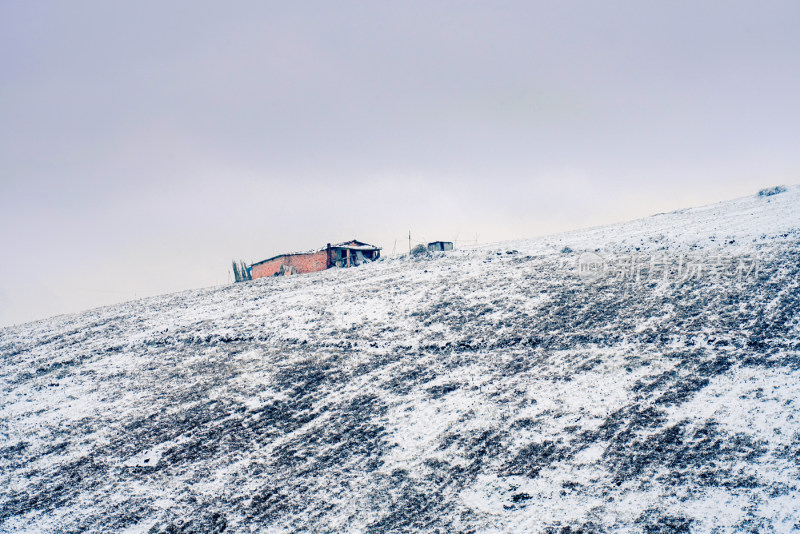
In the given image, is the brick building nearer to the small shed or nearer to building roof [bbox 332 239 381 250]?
building roof [bbox 332 239 381 250]

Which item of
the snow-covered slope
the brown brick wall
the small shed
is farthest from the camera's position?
the brown brick wall

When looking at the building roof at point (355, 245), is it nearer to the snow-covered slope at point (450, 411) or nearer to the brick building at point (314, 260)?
the brick building at point (314, 260)

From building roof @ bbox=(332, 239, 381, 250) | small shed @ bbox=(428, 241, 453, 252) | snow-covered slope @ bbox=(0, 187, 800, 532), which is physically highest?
building roof @ bbox=(332, 239, 381, 250)

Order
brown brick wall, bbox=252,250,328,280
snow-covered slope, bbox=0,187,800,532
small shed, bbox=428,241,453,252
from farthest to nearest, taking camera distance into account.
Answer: brown brick wall, bbox=252,250,328,280
small shed, bbox=428,241,453,252
snow-covered slope, bbox=0,187,800,532

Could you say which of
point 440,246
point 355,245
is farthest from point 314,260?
point 440,246

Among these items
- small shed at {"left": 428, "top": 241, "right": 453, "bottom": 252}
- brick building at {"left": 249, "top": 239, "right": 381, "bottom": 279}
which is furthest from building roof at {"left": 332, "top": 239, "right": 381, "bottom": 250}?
small shed at {"left": 428, "top": 241, "right": 453, "bottom": 252}

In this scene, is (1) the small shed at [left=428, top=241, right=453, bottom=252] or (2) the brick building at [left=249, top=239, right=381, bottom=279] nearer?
(1) the small shed at [left=428, top=241, right=453, bottom=252]

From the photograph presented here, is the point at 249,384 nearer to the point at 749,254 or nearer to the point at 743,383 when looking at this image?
the point at 743,383

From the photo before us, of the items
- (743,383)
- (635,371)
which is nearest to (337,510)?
(635,371)

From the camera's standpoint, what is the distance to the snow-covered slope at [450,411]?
10.0 m

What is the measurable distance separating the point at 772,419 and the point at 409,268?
25.3m

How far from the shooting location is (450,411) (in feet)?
46.3

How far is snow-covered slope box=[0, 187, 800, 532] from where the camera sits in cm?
1001

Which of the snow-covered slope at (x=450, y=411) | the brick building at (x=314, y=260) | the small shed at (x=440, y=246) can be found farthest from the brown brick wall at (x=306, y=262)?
the snow-covered slope at (x=450, y=411)
